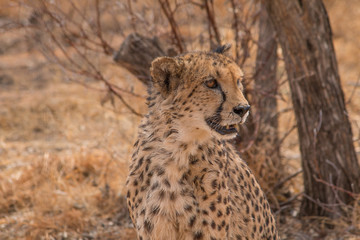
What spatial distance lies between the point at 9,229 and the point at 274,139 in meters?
2.16

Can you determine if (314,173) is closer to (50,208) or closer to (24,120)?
(50,208)

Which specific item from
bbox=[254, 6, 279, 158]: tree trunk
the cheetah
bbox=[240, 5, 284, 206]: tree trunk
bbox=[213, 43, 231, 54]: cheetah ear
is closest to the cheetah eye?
the cheetah

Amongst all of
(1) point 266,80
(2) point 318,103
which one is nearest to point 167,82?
(2) point 318,103

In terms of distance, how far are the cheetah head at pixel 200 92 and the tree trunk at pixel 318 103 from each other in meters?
1.21

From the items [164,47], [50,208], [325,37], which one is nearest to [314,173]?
[325,37]

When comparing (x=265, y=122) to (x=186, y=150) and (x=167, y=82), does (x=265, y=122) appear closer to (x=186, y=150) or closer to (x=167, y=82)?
(x=186, y=150)

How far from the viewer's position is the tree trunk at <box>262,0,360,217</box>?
328 cm

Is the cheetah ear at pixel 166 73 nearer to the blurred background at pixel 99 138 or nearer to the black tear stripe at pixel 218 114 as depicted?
the black tear stripe at pixel 218 114

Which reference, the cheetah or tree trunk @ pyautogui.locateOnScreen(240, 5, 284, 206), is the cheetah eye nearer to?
the cheetah

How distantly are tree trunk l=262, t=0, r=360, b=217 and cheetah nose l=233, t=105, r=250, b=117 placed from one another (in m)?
1.28

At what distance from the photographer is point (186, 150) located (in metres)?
2.35

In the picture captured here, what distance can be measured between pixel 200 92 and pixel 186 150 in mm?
304

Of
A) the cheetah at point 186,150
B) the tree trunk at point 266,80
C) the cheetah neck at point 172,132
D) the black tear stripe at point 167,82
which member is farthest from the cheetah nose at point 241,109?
the tree trunk at point 266,80

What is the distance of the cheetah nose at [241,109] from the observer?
2129 millimetres
